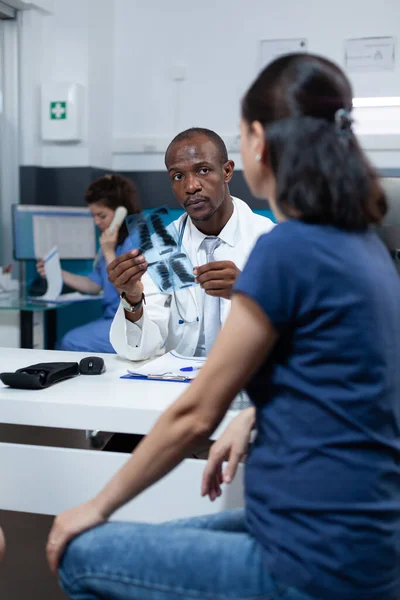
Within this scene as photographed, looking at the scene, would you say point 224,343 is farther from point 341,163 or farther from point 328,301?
point 341,163

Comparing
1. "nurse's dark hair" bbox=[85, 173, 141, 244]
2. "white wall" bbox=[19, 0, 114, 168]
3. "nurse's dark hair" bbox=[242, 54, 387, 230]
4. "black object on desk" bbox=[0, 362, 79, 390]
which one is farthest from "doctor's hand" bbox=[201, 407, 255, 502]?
"white wall" bbox=[19, 0, 114, 168]

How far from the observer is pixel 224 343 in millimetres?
929

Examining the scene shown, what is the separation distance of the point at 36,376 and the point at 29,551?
2.05 feet

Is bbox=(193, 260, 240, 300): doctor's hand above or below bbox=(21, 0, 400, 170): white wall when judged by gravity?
below

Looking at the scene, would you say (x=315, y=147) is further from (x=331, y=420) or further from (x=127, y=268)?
(x=127, y=268)

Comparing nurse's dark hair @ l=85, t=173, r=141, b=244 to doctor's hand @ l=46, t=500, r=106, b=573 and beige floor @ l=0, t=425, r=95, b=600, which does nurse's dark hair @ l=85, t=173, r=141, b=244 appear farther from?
doctor's hand @ l=46, t=500, r=106, b=573

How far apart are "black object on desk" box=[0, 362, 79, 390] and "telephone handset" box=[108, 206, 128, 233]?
7.10ft

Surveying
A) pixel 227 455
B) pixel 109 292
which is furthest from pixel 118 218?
pixel 227 455

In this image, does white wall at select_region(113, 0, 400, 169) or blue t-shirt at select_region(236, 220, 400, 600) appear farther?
white wall at select_region(113, 0, 400, 169)

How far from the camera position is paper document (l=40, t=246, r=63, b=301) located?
3963 mm

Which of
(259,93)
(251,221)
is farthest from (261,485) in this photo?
(251,221)

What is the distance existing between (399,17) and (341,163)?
3.92m

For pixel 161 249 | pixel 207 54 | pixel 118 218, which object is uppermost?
pixel 207 54

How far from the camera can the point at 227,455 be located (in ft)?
4.05
